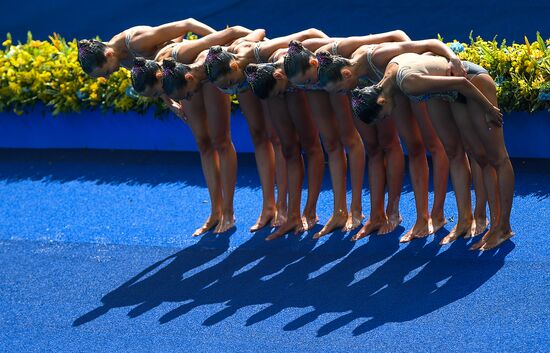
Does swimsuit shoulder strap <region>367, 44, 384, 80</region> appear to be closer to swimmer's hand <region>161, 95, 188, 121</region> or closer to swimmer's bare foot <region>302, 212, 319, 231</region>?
swimmer's bare foot <region>302, 212, 319, 231</region>

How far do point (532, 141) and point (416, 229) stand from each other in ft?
6.27

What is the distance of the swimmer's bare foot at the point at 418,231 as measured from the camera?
8.35m

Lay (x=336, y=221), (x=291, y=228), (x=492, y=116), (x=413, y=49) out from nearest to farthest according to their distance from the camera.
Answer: (x=492, y=116) → (x=413, y=49) → (x=336, y=221) → (x=291, y=228)

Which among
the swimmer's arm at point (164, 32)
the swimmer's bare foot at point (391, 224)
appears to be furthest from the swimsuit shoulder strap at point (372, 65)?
the swimmer's arm at point (164, 32)

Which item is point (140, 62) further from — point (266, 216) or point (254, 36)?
point (266, 216)

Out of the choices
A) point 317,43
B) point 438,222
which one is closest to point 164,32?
point 317,43

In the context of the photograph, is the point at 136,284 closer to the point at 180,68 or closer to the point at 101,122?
the point at 180,68

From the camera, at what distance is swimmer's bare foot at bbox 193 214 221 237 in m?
9.20

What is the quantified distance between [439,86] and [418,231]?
1395mm

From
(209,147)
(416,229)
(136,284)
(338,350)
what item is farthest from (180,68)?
(338,350)

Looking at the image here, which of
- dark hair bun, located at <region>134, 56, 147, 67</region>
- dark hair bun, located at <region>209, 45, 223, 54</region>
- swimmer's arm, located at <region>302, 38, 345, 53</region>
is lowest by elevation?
swimmer's arm, located at <region>302, 38, 345, 53</region>

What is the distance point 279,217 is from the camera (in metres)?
9.07

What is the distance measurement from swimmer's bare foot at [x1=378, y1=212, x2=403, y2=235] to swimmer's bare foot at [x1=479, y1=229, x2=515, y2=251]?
87 cm

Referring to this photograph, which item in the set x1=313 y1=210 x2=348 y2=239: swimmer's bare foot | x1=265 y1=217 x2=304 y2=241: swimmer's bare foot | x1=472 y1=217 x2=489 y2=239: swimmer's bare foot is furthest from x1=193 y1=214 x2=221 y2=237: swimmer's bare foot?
x1=472 y1=217 x2=489 y2=239: swimmer's bare foot
